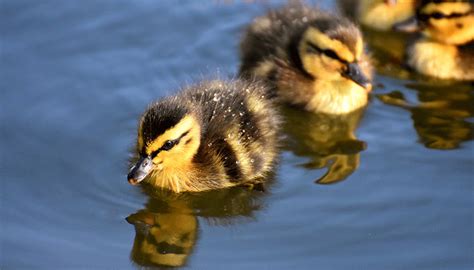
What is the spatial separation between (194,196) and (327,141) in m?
0.95

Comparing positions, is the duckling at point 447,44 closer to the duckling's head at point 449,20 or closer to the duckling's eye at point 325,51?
the duckling's head at point 449,20

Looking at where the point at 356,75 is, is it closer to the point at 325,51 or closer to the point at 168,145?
the point at 325,51

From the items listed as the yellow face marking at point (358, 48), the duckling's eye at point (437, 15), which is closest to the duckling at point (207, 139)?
the yellow face marking at point (358, 48)

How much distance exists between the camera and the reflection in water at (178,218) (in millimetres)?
4145

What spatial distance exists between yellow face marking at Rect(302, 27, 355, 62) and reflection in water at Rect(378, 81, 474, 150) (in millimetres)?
430

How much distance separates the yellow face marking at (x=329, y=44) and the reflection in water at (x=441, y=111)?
430 mm

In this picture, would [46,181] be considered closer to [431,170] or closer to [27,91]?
[27,91]

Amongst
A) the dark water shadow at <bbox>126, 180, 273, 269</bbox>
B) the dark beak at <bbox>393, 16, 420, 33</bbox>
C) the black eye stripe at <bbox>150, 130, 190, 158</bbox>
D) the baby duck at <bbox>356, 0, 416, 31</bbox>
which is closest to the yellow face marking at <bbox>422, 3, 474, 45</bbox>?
the dark beak at <bbox>393, 16, 420, 33</bbox>

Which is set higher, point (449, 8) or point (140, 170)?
point (449, 8)

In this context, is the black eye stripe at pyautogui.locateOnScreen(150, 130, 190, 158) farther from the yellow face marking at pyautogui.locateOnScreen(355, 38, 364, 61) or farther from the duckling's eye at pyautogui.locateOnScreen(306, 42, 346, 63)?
the yellow face marking at pyautogui.locateOnScreen(355, 38, 364, 61)

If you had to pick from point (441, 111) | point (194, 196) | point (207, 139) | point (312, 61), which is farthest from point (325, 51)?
point (194, 196)

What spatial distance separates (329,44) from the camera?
208 inches

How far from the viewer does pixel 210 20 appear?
6.38 metres

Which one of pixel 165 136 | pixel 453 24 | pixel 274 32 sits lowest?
pixel 165 136
